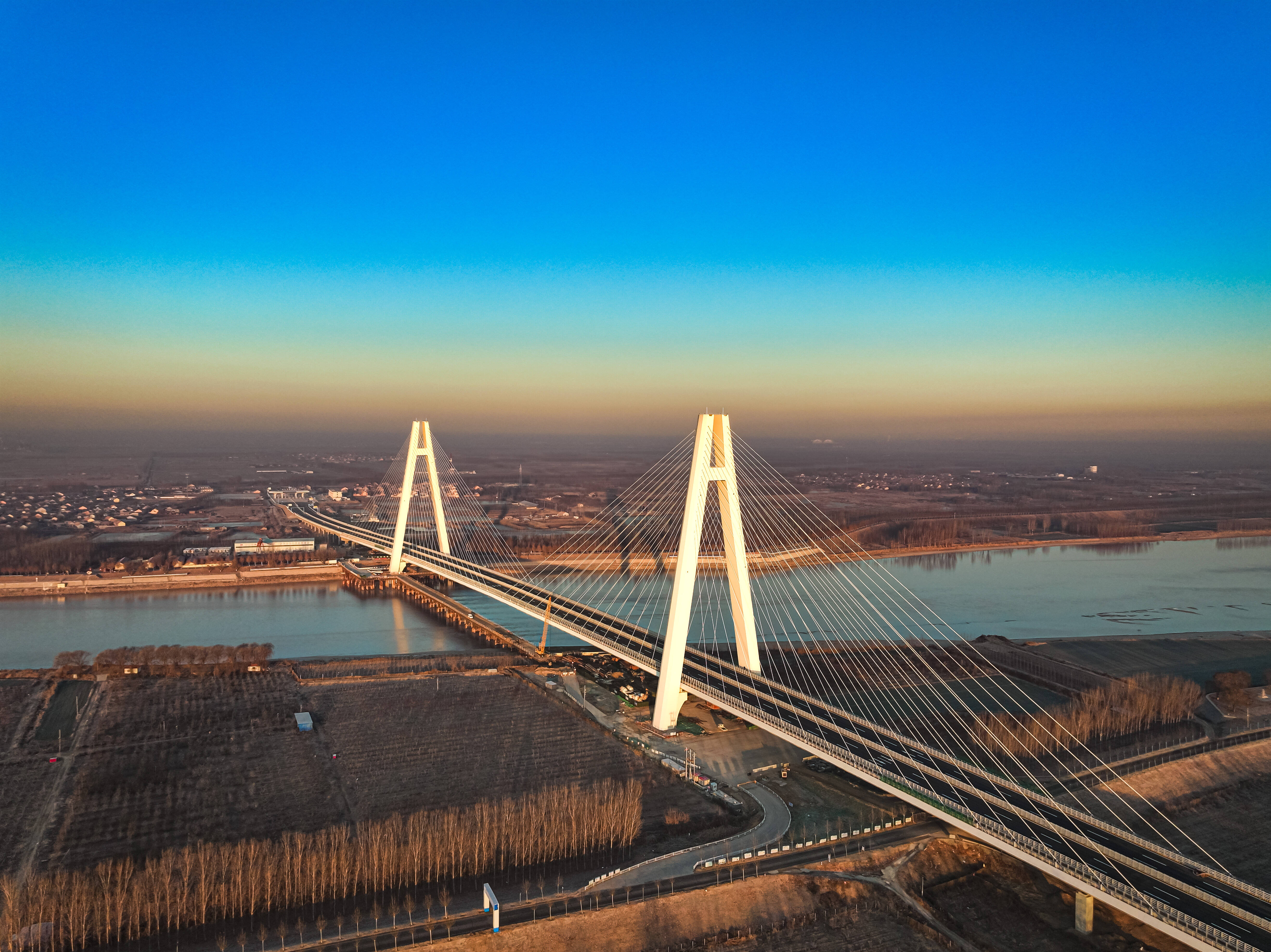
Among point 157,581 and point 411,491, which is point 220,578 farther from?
point 411,491

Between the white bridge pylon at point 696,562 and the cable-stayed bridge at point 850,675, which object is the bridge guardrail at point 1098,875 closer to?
the cable-stayed bridge at point 850,675

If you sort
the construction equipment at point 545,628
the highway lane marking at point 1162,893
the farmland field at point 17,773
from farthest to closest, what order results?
the construction equipment at point 545,628 → the farmland field at point 17,773 → the highway lane marking at point 1162,893

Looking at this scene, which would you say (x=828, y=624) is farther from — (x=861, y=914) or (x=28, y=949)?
(x=28, y=949)

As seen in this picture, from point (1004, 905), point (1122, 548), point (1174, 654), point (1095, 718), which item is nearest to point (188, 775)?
point (1004, 905)

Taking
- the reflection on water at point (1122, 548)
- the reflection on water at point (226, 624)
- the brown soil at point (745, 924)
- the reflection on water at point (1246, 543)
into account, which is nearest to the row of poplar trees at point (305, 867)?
the brown soil at point (745, 924)

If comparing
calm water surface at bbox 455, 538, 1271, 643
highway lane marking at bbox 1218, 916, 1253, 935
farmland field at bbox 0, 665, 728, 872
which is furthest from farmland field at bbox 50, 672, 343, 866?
highway lane marking at bbox 1218, 916, 1253, 935

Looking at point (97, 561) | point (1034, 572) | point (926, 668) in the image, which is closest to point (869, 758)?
point (926, 668)

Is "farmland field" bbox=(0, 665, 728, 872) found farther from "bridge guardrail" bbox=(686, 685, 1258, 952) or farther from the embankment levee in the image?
the embankment levee
